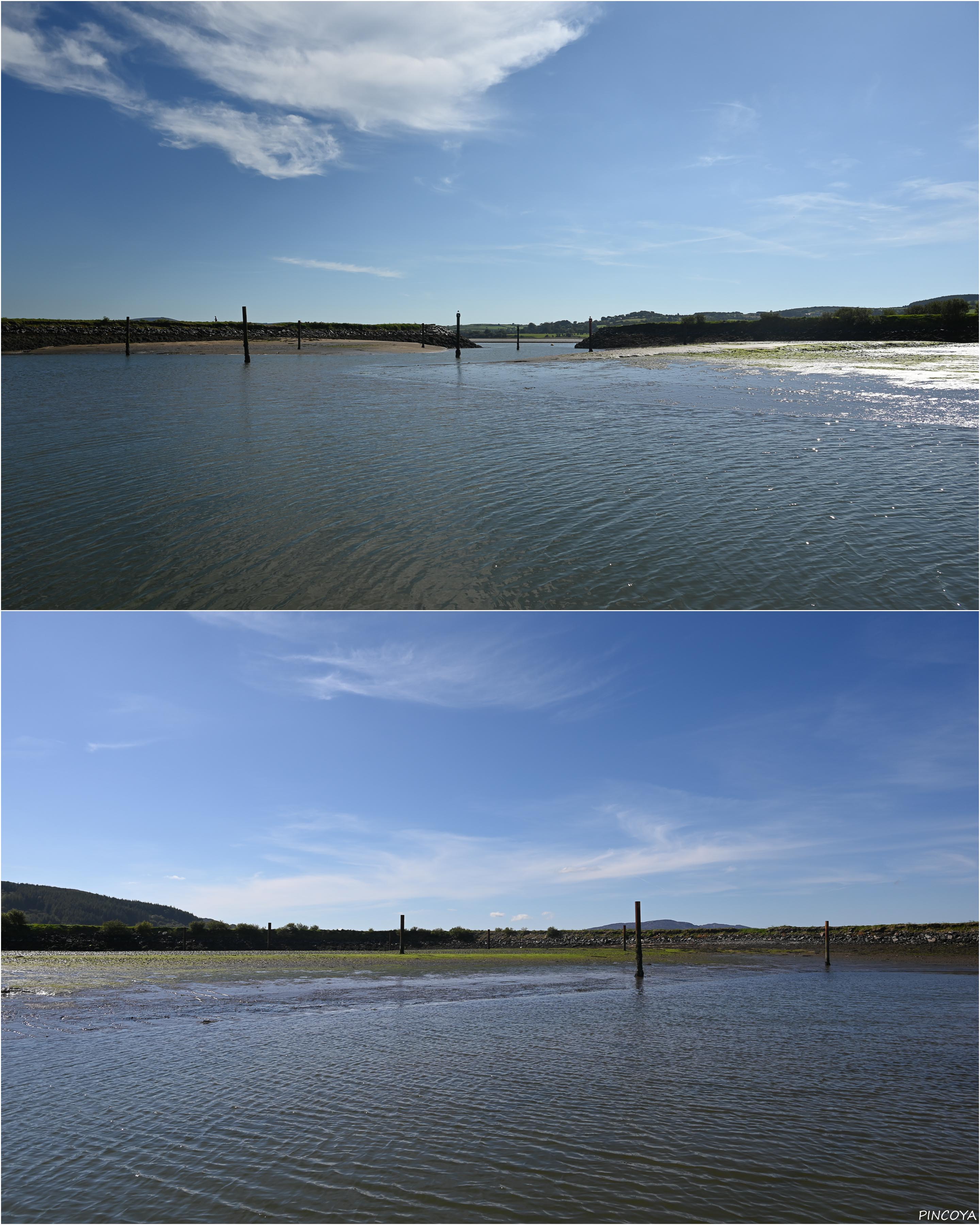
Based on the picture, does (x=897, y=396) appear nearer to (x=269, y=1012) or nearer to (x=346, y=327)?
(x=269, y=1012)

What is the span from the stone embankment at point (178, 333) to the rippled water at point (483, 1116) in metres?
76.6

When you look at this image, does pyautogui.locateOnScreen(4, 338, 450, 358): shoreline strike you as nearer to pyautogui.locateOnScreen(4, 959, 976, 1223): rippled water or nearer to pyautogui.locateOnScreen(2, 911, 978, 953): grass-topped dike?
pyautogui.locateOnScreen(2, 911, 978, 953): grass-topped dike

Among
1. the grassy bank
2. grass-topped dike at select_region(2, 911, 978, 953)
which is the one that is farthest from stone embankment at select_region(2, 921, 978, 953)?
the grassy bank

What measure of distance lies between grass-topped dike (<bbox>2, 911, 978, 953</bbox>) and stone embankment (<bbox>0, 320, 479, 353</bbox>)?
5551cm

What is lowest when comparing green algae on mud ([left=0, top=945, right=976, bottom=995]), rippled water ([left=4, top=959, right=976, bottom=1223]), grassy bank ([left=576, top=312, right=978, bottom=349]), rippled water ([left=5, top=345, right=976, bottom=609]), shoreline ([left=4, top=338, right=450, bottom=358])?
green algae on mud ([left=0, top=945, right=976, bottom=995])

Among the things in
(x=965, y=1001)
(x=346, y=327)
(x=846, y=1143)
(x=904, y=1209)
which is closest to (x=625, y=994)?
(x=965, y=1001)

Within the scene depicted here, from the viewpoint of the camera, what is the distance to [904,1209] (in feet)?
26.0

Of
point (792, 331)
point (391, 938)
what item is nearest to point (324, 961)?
point (391, 938)

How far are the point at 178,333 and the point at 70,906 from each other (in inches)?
3026

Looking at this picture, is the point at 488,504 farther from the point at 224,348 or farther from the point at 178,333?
the point at 178,333

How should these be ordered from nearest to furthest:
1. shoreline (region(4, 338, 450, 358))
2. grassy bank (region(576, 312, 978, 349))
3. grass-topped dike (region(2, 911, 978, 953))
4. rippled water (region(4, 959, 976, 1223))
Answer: rippled water (region(4, 959, 976, 1223)) → grass-topped dike (region(2, 911, 978, 953)) → shoreline (region(4, 338, 450, 358)) → grassy bank (region(576, 312, 978, 349))

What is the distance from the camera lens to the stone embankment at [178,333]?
250 ft

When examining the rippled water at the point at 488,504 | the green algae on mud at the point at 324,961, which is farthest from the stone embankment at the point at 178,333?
the green algae on mud at the point at 324,961

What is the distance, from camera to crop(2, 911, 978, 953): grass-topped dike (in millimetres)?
51906
